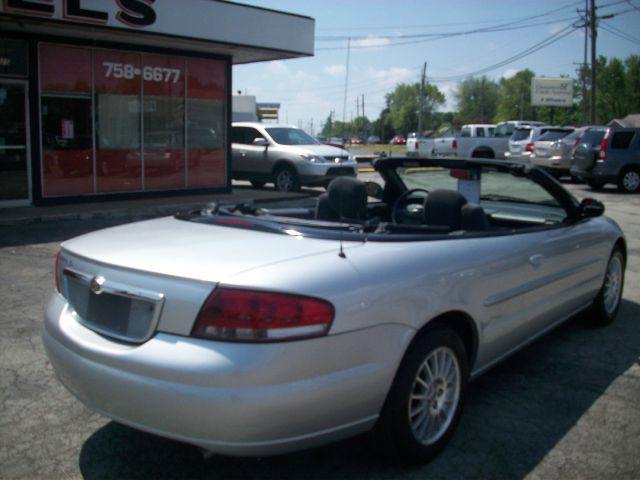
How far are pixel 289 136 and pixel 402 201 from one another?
12361 mm

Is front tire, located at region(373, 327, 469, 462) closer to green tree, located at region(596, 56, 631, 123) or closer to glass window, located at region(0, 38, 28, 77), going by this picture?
glass window, located at region(0, 38, 28, 77)

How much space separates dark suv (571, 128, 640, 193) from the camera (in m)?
17.8

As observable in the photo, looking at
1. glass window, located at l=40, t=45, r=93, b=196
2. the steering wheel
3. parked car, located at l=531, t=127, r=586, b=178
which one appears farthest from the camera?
parked car, located at l=531, t=127, r=586, b=178

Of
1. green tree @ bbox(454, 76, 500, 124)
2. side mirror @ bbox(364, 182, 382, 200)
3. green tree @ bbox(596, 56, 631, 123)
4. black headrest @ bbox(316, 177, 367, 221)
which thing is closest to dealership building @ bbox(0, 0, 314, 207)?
side mirror @ bbox(364, 182, 382, 200)

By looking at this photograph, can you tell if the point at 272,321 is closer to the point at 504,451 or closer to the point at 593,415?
the point at 504,451

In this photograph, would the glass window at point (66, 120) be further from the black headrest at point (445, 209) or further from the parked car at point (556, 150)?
the parked car at point (556, 150)

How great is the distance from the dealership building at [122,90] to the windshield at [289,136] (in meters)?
1.98

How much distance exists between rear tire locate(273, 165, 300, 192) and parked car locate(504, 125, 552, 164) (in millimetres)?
8974

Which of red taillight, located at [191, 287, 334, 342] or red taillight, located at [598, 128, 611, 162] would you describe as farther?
red taillight, located at [598, 128, 611, 162]

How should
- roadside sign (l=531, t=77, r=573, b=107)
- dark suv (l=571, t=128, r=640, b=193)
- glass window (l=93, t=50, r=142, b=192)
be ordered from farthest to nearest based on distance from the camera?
roadside sign (l=531, t=77, r=573, b=107)
dark suv (l=571, t=128, r=640, b=193)
glass window (l=93, t=50, r=142, b=192)

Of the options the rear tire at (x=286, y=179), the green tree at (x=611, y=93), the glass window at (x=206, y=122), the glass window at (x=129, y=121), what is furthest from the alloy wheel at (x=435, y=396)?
the green tree at (x=611, y=93)

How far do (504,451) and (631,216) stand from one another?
1111 cm

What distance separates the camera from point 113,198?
43.7ft

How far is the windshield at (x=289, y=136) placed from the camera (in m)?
17.1
